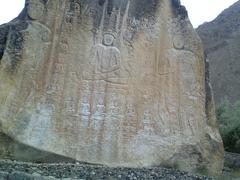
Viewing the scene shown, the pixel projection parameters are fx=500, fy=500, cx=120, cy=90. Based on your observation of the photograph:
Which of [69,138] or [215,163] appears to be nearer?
[69,138]

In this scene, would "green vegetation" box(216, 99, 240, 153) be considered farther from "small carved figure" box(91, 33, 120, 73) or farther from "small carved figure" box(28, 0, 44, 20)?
"small carved figure" box(28, 0, 44, 20)

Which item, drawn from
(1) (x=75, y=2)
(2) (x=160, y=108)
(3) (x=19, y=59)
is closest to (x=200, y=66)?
(2) (x=160, y=108)

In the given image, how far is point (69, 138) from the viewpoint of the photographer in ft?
28.8

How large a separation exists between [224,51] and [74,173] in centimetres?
2890

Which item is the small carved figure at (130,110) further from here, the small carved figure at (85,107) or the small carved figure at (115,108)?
the small carved figure at (85,107)

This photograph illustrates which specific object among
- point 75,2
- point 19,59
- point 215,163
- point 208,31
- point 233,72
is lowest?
point 215,163

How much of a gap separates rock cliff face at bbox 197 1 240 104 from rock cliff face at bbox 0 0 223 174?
1971cm

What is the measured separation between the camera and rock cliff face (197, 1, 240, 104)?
1219 inches

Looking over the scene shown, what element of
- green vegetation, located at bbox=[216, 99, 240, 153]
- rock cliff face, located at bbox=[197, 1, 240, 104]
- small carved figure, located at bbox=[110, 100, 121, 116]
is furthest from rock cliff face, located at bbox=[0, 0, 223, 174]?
rock cliff face, located at bbox=[197, 1, 240, 104]

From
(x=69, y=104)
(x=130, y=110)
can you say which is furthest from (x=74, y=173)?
(x=130, y=110)

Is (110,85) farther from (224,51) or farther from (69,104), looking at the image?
(224,51)

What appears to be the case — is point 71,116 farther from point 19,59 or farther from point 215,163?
point 215,163

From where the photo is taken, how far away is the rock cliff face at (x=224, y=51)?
3095cm

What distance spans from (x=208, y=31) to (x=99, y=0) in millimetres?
29107
